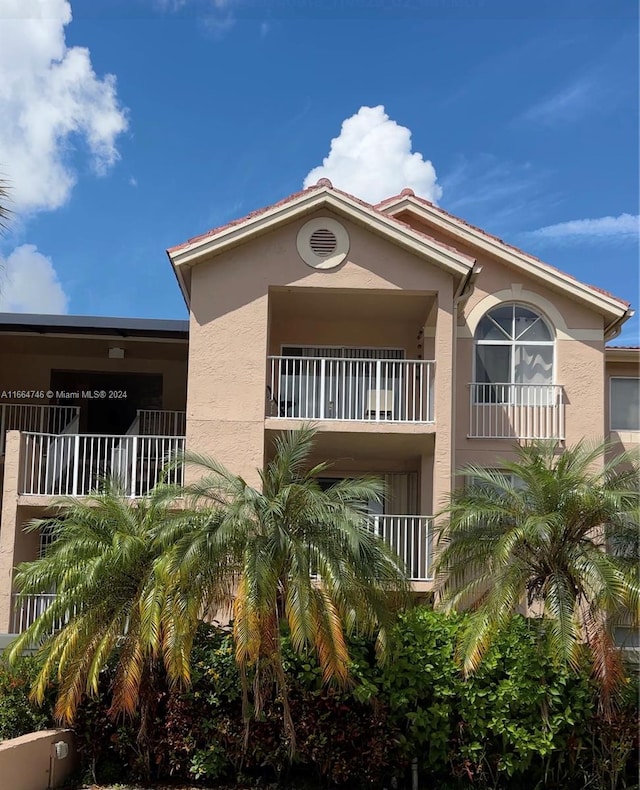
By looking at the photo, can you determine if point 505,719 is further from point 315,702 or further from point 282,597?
point 282,597

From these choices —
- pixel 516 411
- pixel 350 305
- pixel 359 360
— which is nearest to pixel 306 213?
pixel 350 305

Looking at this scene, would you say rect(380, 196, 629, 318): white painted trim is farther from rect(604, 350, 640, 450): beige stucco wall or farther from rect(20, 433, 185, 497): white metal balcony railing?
rect(20, 433, 185, 497): white metal balcony railing

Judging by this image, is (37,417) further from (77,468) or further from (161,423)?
(77,468)

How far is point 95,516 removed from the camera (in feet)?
42.2

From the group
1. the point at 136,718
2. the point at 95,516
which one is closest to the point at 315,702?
the point at 136,718

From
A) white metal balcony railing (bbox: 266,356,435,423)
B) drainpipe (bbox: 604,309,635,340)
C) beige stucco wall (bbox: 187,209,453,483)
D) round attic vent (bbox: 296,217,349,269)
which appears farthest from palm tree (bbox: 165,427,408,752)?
drainpipe (bbox: 604,309,635,340)

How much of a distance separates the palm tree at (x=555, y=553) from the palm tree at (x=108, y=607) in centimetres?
427

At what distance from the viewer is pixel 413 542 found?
1536 centimetres

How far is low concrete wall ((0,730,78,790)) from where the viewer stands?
11.4 m

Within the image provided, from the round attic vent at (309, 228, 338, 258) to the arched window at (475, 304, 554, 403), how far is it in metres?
3.82

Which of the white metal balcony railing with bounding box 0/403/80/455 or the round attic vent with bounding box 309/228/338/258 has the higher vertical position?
the round attic vent with bounding box 309/228/338/258

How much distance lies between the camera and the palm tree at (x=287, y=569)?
1148 centimetres

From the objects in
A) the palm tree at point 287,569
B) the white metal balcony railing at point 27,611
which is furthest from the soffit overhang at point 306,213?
the white metal balcony railing at point 27,611

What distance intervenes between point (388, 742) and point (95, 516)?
5.55 metres
